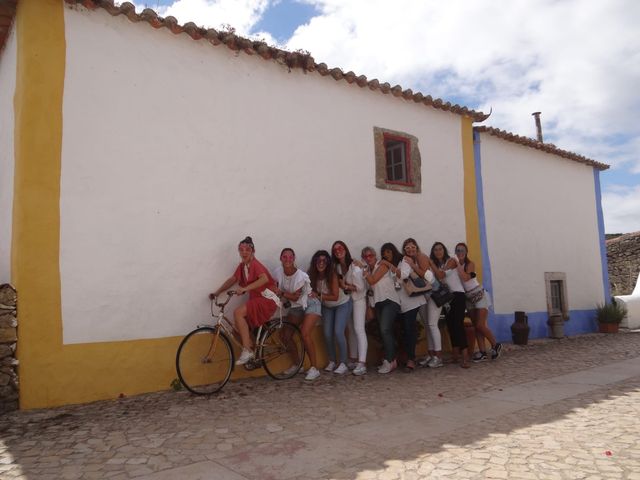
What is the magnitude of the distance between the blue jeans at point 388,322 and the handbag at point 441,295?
58 cm

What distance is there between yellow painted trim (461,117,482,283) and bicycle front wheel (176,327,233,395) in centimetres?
547

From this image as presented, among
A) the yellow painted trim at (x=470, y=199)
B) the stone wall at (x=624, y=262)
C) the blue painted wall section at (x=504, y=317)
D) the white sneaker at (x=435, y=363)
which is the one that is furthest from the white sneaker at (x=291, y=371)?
the stone wall at (x=624, y=262)

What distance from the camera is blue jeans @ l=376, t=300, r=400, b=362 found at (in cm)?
697

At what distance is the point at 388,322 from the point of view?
6.97 metres

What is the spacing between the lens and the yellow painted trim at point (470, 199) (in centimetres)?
967

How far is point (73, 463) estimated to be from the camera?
3504mm

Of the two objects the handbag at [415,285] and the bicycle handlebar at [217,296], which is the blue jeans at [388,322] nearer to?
the handbag at [415,285]

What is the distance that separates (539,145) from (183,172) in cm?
848

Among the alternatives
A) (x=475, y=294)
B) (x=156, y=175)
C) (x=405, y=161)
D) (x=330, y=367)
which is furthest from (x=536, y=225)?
(x=156, y=175)

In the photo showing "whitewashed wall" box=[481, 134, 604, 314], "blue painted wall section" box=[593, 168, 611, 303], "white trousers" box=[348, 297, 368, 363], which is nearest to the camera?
"white trousers" box=[348, 297, 368, 363]

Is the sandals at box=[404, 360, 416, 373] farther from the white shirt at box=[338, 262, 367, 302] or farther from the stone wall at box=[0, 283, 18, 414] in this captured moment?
the stone wall at box=[0, 283, 18, 414]

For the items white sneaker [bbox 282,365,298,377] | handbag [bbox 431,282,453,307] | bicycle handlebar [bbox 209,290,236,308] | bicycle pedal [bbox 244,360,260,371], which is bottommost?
white sneaker [bbox 282,365,298,377]

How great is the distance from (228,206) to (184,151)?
881 mm

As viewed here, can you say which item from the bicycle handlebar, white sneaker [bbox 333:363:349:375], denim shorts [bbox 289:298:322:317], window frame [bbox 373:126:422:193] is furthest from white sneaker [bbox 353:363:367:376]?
window frame [bbox 373:126:422:193]
